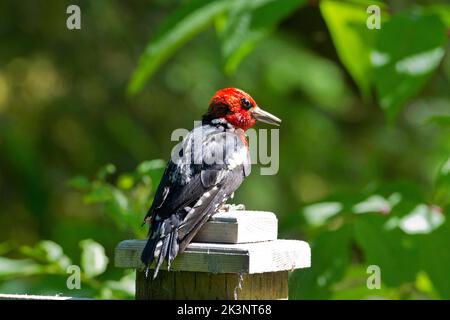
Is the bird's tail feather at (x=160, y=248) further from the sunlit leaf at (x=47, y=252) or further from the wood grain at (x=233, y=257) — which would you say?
the sunlit leaf at (x=47, y=252)

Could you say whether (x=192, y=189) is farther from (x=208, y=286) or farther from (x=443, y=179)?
(x=443, y=179)

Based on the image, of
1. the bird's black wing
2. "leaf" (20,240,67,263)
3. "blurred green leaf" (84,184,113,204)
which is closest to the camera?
the bird's black wing

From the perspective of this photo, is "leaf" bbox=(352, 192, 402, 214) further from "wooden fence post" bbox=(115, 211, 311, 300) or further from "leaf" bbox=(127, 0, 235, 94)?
"leaf" bbox=(127, 0, 235, 94)

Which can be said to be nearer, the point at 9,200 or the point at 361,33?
the point at 361,33

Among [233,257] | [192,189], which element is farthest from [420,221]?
[233,257]

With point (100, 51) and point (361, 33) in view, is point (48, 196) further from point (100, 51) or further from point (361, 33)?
point (361, 33)

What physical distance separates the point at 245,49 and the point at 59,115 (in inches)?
138

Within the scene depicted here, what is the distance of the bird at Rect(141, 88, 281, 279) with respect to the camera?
2.12 meters

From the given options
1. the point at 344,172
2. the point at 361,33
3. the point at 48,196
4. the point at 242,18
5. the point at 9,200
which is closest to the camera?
the point at 242,18

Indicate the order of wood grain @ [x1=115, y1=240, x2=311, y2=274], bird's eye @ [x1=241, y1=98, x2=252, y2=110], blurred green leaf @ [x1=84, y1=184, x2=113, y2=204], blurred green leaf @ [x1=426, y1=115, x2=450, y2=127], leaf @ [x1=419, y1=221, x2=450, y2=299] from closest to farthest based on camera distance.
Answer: wood grain @ [x1=115, y1=240, x2=311, y2=274], leaf @ [x1=419, y1=221, x2=450, y2=299], blurred green leaf @ [x1=426, y1=115, x2=450, y2=127], blurred green leaf @ [x1=84, y1=184, x2=113, y2=204], bird's eye @ [x1=241, y1=98, x2=252, y2=110]

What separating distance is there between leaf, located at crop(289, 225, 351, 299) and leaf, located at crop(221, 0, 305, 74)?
736 mm

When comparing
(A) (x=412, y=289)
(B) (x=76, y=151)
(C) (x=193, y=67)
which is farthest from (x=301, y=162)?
(A) (x=412, y=289)

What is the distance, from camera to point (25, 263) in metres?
3.25

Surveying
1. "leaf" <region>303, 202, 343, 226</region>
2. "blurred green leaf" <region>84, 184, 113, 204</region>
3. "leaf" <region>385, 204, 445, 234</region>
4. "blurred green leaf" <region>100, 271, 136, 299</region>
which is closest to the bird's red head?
"leaf" <region>303, 202, 343, 226</region>
